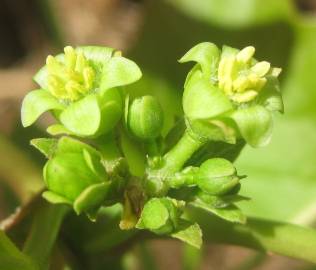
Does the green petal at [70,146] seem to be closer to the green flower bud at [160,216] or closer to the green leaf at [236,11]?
the green flower bud at [160,216]

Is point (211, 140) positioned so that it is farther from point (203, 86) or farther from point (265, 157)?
point (265, 157)

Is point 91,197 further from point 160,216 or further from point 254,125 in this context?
point 254,125

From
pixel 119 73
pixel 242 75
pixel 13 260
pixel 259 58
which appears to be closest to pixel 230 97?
pixel 242 75

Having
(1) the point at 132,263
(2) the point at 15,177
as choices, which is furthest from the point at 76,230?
(1) the point at 132,263

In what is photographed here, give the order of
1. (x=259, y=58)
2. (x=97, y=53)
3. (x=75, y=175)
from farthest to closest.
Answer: (x=259, y=58) < (x=97, y=53) < (x=75, y=175)

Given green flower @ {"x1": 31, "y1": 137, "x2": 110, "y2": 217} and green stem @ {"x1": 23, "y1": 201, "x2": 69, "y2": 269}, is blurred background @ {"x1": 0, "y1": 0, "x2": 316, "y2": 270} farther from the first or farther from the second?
green flower @ {"x1": 31, "y1": 137, "x2": 110, "y2": 217}

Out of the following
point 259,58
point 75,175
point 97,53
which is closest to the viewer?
point 75,175

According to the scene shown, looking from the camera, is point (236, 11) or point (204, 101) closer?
point (204, 101)
